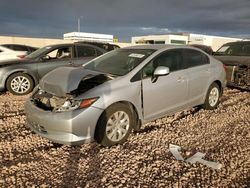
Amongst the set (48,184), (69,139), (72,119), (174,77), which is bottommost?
(48,184)

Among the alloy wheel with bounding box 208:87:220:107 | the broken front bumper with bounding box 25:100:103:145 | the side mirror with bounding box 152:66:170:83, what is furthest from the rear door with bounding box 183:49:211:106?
the broken front bumper with bounding box 25:100:103:145

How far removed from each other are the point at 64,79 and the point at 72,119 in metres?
0.80

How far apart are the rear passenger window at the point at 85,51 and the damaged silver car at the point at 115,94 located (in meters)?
3.09

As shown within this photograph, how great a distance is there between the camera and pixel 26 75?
7656 mm

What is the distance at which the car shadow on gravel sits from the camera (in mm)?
3192

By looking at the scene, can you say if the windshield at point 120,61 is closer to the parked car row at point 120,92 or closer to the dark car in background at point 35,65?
the parked car row at point 120,92

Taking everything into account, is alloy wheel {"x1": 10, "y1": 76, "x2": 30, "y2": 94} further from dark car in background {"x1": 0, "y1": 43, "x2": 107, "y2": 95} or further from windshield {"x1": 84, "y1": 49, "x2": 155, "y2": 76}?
windshield {"x1": 84, "y1": 49, "x2": 155, "y2": 76}

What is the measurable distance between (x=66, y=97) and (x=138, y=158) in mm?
1416

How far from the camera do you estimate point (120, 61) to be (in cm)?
502

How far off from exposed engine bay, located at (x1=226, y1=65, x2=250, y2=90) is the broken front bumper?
Result: 5.55m

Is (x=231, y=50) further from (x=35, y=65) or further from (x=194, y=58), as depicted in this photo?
(x=35, y=65)

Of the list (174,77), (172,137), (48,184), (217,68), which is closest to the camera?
(48,184)

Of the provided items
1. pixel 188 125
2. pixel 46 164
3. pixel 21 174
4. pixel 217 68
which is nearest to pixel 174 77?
pixel 188 125

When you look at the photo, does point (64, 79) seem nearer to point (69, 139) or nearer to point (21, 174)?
point (69, 139)
